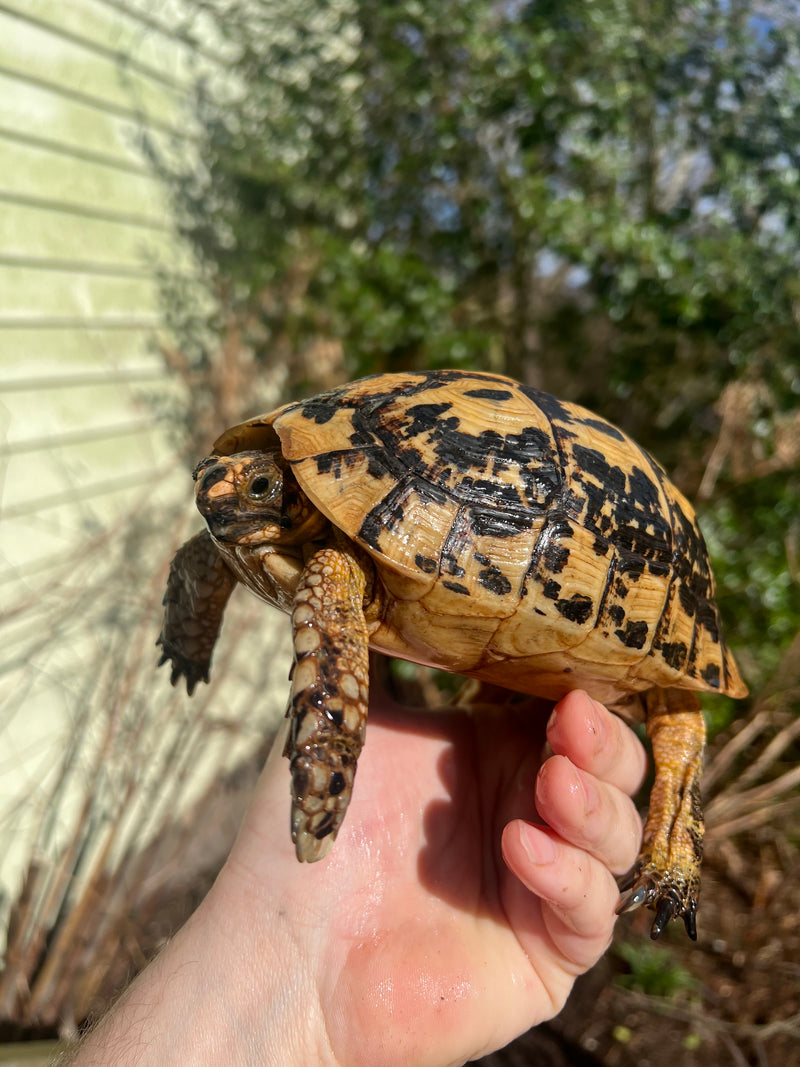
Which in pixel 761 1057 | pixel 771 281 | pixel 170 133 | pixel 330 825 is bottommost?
pixel 761 1057

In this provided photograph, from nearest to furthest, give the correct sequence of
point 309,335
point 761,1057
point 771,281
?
point 761,1057 < point 771,281 < point 309,335

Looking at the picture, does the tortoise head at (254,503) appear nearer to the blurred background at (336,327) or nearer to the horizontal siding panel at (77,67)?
the blurred background at (336,327)

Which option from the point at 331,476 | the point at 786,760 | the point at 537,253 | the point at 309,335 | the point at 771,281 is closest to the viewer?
the point at 331,476

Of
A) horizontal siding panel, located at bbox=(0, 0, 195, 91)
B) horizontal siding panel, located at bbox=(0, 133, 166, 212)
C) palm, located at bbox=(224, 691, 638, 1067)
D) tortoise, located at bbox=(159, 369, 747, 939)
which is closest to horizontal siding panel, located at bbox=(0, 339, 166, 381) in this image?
horizontal siding panel, located at bbox=(0, 133, 166, 212)

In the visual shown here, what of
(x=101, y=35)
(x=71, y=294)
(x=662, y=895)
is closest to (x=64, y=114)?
(x=101, y=35)

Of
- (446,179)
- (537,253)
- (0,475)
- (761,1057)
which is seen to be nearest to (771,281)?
(537,253)

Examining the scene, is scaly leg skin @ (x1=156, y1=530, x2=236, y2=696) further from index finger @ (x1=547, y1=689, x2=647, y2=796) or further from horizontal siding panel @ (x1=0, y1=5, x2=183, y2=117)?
horizontal siding panel @ (x1=0, y1=5, x2=183, y2=117)

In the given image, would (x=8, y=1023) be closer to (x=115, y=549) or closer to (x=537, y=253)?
(x=115, y=549)

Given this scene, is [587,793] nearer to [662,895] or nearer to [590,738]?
[590,738]
